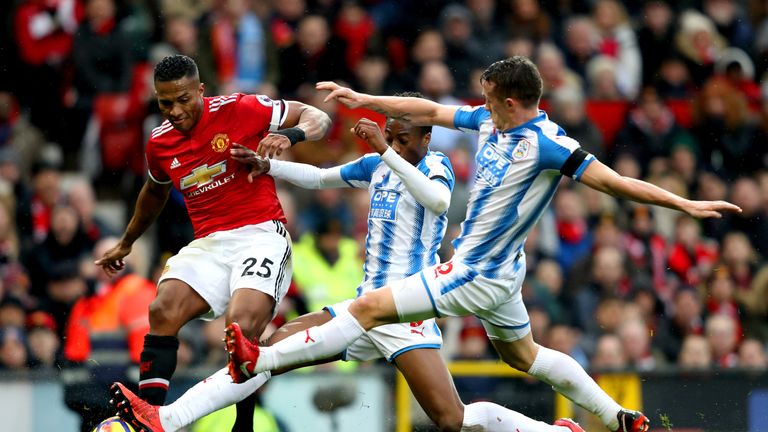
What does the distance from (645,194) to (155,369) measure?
3007mm

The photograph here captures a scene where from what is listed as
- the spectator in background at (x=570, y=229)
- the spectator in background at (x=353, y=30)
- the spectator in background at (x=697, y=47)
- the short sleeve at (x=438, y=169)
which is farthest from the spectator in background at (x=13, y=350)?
the spectator in background at (x=697, y=47)

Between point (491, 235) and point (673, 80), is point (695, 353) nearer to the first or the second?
point (673, 80)

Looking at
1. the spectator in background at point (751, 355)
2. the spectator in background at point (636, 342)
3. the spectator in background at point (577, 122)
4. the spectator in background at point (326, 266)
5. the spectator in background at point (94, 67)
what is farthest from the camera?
the spectator in background at point (577, 122)

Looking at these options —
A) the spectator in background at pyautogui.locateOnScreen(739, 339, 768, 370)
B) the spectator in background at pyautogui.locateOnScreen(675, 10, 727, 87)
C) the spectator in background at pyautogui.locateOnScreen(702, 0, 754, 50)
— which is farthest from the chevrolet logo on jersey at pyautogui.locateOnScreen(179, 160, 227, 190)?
the spectator in background at pyautogui.locateOnScreen(702, 0, 754, 50)

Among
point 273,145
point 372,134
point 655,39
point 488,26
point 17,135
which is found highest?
point 372,134

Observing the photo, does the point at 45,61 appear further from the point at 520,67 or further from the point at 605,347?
the point at 520,67

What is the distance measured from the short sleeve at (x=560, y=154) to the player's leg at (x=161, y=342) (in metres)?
2.28

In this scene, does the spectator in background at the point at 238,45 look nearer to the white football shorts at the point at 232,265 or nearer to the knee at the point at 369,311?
the white football shorts at the point at 232,265

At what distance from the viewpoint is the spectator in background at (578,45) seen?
14906 mm

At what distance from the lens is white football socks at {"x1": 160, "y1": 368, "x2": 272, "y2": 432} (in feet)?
26.1

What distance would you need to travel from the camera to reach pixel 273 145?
8.06 meters

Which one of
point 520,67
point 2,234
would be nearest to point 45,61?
point 2,234

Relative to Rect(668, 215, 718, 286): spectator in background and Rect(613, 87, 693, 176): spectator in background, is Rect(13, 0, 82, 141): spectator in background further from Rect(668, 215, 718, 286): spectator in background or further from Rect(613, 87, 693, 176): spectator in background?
Rect(668, 215, 718, 286): spectator in background

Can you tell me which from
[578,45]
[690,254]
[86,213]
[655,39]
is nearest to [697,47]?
[655,39]
